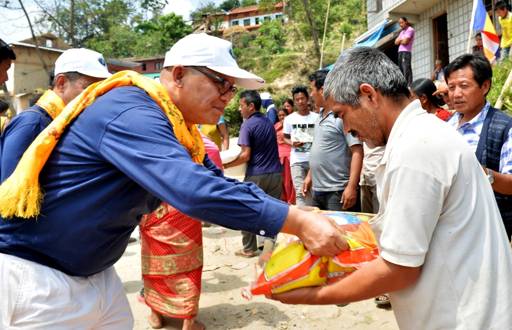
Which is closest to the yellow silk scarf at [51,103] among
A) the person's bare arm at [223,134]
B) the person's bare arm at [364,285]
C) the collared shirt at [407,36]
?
the person's bare arm at [364,285]

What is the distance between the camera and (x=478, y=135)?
2.88 meters

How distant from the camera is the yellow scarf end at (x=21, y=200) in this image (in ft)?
5.30

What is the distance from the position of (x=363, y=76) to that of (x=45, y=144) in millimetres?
1235

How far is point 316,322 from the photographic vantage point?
12.9ft

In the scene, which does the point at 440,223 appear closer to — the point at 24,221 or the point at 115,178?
the point at 115,178

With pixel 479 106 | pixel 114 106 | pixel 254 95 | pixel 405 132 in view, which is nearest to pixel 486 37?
pixel 254 95

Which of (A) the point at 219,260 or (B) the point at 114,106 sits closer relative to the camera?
(B) the point at 114,106

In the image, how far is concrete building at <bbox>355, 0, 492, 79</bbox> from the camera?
10844 millimetres

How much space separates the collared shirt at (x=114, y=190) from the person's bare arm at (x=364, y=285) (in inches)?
10.4

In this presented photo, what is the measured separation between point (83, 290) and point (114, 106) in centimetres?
85

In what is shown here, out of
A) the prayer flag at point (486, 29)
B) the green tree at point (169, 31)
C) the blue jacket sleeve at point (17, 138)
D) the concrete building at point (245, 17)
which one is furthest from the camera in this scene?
the concrete building at point (245, 17)

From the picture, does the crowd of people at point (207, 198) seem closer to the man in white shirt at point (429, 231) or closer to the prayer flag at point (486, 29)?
the man in white shirt at point (429, 231)

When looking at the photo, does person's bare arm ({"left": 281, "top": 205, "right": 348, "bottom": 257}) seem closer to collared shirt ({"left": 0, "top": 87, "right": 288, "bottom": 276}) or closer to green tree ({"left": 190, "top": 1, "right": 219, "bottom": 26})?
collared shirt ({"left": 0, "top": 87, "right": 288, "bottom": 276})

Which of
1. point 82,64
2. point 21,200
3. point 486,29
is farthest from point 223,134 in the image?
point 21,200
